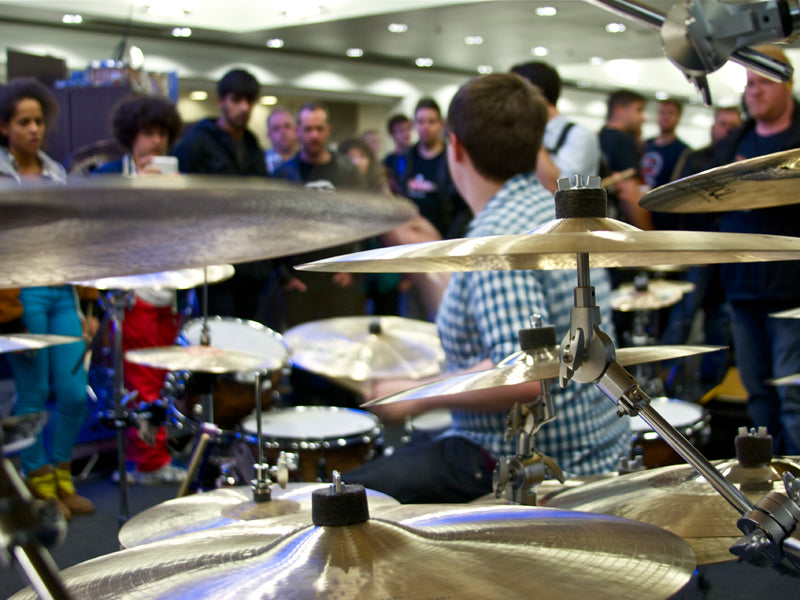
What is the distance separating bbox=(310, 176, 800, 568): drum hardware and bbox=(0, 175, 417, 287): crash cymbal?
0.12m

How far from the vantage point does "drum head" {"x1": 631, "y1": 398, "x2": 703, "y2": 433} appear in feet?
9.13

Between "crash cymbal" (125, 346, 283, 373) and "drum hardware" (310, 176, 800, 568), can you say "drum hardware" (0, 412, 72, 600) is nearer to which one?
"drum hardware" (310, 176, 800, 568)

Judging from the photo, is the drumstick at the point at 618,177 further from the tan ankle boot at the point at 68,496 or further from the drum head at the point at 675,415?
the tan ankle boot at the point at 68,496

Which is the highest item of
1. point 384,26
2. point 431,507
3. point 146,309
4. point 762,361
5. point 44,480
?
point 384,26

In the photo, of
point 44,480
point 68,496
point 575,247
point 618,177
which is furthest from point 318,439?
point 618,177

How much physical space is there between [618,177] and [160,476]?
296cm

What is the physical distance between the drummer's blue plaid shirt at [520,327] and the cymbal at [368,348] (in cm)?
71

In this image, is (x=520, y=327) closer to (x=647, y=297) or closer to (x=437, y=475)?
(x=437, y=475)

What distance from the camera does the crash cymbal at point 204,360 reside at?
252 centimetres

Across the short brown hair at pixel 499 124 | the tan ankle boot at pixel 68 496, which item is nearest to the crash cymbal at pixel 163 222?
the short brown hair at pixel 499 124

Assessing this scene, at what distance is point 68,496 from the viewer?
3.70 m

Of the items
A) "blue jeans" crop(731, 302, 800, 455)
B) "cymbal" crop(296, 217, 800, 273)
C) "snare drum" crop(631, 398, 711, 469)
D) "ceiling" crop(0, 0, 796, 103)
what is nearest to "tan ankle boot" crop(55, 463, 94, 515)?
"snare drum" crop(631, 398, 711, 469)

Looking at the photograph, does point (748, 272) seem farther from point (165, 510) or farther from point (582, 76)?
point (582, 76)

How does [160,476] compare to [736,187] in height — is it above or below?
below
